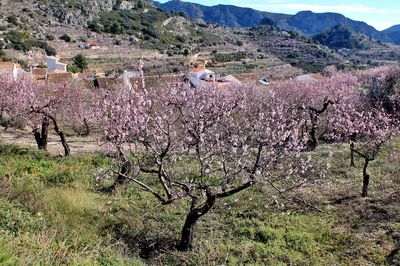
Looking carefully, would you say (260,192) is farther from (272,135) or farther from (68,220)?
(68,220)

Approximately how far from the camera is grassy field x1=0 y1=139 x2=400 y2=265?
1041 cm

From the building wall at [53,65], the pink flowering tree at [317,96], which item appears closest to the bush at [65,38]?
the building wall at [53,65]

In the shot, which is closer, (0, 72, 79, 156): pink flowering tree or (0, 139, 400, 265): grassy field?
(0, 139, 400, 265): grassy field

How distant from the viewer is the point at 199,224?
13844mm

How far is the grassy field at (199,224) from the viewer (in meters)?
10.4

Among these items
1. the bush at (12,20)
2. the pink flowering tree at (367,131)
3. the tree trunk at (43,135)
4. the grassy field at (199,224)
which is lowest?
the tree trunk at (43,135)

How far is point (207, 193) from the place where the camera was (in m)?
11.7

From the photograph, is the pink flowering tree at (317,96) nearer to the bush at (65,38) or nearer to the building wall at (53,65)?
the building wall at (53,65)

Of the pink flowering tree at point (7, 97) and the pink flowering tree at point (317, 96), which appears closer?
the pink flowering tree at point (7, 97)

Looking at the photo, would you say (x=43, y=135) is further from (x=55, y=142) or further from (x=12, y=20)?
(x=12, y=20)

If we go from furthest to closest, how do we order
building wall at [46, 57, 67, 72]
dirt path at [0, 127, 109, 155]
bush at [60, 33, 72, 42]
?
bush at [60, 33, 72, 42] → building wall at [46, 57, 67, 72] → dirt path at [0, 127, 109, 155]

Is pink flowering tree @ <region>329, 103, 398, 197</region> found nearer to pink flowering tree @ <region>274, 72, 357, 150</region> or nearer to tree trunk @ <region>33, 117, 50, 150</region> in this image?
pink flowering tree @ <region>274, 72, 357, 150</region>

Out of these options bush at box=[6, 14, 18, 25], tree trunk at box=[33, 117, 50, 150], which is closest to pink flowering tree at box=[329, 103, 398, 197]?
tree trunk at box=[33, 117, 50, 150]

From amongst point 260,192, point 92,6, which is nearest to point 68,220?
point 260,192
